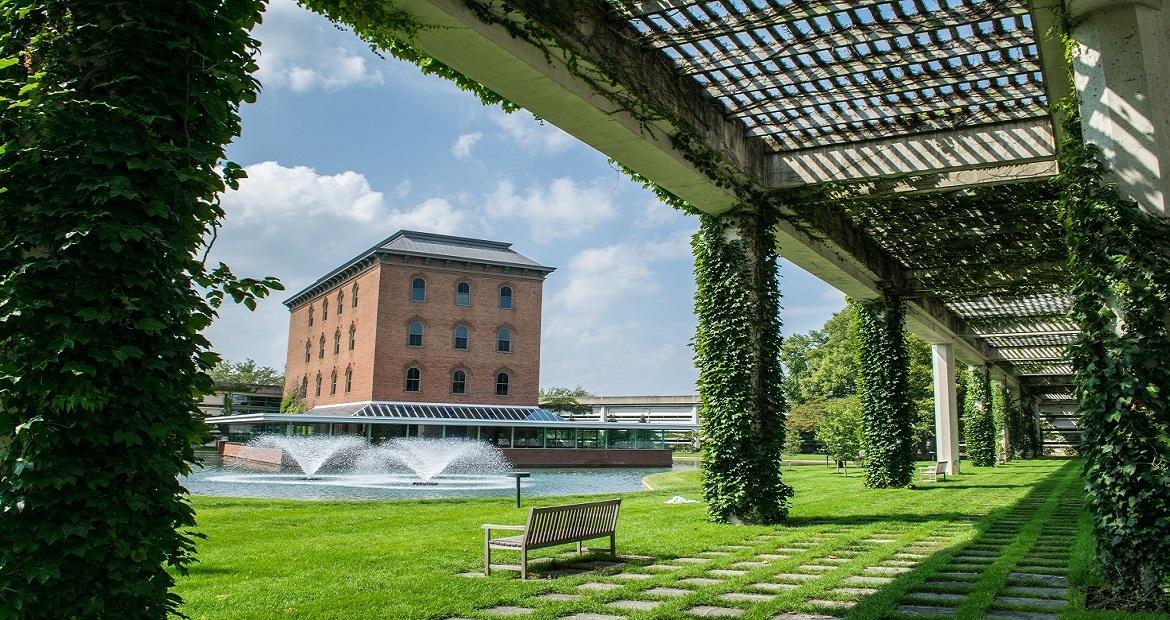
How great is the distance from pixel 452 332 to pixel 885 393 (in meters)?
32.0

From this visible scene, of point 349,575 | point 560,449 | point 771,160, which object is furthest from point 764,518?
point 560,449

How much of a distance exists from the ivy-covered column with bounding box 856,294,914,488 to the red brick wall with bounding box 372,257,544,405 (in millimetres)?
30907

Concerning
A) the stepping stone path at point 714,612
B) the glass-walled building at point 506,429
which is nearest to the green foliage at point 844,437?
the glass-walled building at point 506,429

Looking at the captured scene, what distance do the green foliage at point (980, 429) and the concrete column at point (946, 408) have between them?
7.01 meters

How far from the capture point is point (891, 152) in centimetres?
1189

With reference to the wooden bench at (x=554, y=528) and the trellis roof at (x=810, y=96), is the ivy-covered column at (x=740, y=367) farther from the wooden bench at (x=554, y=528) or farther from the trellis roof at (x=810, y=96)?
the wooden bench at (x=554, y=528)

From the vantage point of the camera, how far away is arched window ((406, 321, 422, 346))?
1843 inches

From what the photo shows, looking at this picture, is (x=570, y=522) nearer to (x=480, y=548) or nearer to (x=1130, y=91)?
(x=480, y=548)

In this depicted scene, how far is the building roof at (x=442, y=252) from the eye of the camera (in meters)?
47.3

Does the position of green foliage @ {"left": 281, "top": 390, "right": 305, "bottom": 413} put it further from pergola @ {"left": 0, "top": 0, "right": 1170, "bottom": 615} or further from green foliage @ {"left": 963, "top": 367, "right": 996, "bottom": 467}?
pergola @ {"left": 0, "top": 0, "right": 1170, "bottom": 615}

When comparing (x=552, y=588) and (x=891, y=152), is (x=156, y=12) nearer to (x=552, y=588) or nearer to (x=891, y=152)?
(x=552, y=588)

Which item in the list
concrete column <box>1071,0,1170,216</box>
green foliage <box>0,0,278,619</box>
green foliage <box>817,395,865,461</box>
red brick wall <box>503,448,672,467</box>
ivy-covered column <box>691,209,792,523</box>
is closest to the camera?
green foliage <box>0,0,278,619</box>

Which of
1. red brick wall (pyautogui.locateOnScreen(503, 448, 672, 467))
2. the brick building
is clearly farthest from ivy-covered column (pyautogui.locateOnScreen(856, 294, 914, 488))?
the brick building

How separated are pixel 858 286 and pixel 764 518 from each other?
26.3 ft
